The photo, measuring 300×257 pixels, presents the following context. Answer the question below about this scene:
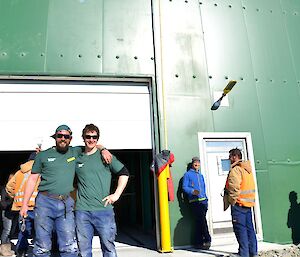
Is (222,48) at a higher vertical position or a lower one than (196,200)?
higher

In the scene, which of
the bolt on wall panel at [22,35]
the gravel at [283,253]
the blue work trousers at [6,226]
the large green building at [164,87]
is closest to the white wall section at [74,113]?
the large green building at [164,87]

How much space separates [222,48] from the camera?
6512 millimetres

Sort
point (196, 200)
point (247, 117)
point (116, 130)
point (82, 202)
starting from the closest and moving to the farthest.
A: 1. point (82, 202)
2. point (196, 200)
3. point (116, 130)
4. point (247, 117)

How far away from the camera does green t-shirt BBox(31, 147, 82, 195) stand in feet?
11.2

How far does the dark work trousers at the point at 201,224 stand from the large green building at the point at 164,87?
17 cm

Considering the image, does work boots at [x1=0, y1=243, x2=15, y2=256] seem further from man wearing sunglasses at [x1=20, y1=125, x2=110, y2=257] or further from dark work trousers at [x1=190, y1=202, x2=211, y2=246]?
dark work trousers at [x1=190, y1=202, x2=211, y2=246]

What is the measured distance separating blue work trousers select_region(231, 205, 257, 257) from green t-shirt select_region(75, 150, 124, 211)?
7.35ft

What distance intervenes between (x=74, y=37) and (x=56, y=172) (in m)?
3.60

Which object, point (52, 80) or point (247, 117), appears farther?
point (247, 117)

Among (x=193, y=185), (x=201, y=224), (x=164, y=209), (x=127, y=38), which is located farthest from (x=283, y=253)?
(x=127, y=38)

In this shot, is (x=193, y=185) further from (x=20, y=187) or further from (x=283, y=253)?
(x=20, y=187)

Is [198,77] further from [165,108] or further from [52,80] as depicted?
[52,80]

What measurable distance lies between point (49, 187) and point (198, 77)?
13.7 feet

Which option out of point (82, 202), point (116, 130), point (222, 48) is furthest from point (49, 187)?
point (222, 48)
